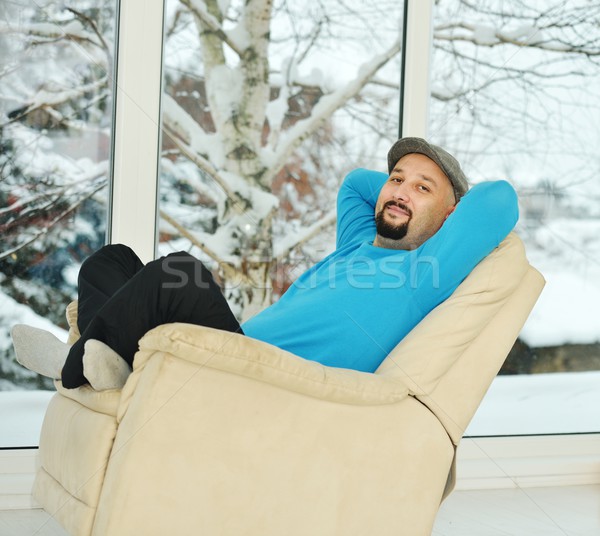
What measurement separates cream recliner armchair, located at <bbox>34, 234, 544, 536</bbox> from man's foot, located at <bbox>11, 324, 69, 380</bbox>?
0.08 metres

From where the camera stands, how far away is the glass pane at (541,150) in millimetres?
3346

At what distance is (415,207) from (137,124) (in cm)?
112

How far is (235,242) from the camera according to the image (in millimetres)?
3102

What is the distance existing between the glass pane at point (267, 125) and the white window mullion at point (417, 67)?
50 mm

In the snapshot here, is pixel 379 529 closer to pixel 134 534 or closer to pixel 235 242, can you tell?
pixel 134 534

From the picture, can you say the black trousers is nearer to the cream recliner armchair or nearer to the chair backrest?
the cream recliner armchair

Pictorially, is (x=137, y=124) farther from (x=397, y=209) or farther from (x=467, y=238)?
(x=467, y=238)

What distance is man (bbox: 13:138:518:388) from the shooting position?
1649mm

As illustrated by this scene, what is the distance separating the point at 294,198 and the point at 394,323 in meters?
1.24

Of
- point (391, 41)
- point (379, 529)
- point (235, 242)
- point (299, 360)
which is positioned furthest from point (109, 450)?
point (391, 41)

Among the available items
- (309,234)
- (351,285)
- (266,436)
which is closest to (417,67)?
(309,234)

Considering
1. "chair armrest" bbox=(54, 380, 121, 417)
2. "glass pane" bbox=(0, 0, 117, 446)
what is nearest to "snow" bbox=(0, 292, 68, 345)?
"glass pane" bbox=(0, 0, 117, 446)

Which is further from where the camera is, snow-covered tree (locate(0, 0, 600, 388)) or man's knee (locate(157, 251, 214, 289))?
snow-covered tree (locate(0, 0, 600, 388))

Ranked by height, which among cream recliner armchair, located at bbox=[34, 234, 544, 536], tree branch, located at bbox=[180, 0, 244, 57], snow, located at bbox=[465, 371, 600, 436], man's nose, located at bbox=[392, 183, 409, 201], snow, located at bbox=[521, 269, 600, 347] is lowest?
snow, located at bbox=[465, 371, 600, 436]
